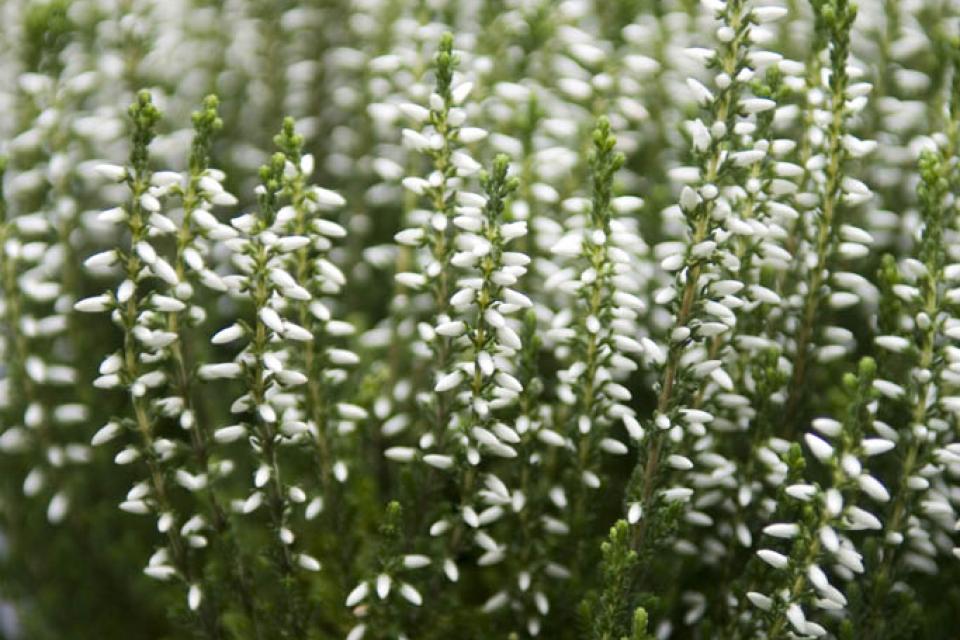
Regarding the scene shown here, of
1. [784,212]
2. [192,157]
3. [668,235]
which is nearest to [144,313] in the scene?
[192,157]

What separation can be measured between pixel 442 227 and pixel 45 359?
1223mm

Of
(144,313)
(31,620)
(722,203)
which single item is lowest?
(31,620)

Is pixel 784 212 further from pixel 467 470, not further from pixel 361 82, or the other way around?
pixel 361 82

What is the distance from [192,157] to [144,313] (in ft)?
0.95

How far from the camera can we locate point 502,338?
1768 mm

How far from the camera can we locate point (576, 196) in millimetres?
2562

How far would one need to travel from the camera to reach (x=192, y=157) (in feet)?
5.68

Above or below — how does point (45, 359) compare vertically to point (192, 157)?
below

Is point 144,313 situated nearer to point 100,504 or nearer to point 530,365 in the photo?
point 530,365

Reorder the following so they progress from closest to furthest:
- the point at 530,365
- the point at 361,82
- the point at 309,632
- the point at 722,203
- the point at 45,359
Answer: the point at 722,203 → the point at 530,365 → the point at 309,632 → the point at 45,359 → the point at 361,82

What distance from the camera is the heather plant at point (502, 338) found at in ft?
5.77

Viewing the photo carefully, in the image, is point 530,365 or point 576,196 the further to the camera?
point 576,196

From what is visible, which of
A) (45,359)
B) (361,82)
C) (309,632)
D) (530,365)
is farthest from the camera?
(361,82)

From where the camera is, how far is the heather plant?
1758mm
